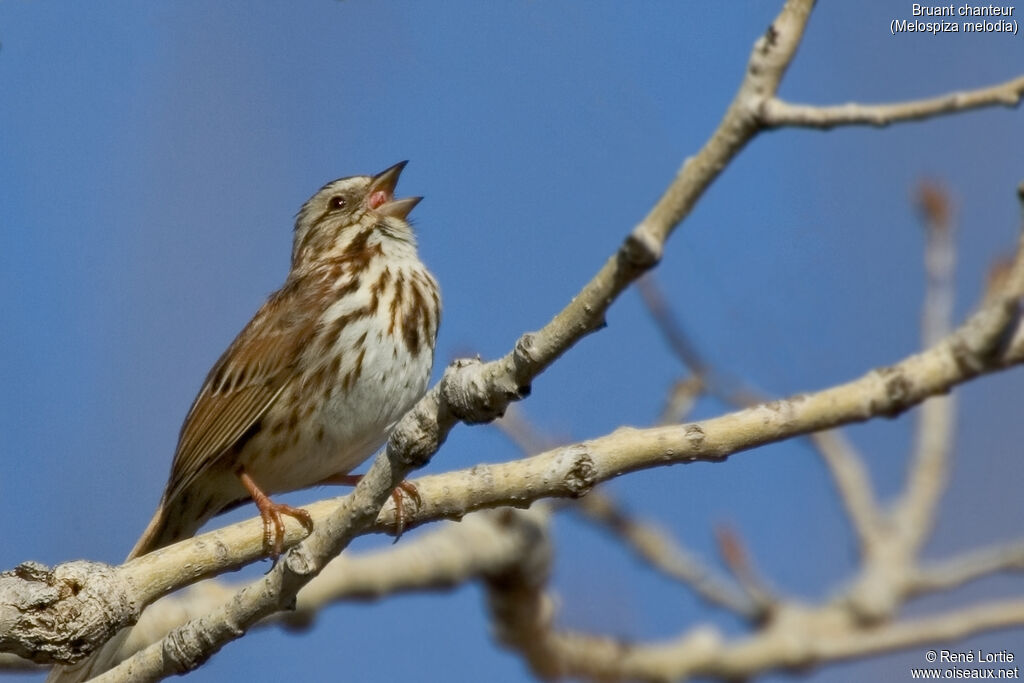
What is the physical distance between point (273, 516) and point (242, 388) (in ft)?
3.92

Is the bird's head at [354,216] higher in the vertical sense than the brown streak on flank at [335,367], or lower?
higher

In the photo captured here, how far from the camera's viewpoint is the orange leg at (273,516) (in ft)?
12.3

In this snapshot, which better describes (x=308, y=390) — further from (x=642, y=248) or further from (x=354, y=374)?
(x=642, y=248)

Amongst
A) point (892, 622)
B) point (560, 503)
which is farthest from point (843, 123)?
point (892, 622)

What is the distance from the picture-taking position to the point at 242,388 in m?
5.09

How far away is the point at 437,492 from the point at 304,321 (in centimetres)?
169

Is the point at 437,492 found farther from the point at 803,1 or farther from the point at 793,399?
the point at 803,1

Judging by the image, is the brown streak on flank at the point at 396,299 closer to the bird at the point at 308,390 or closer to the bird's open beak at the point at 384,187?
the bird at the point at 308,390

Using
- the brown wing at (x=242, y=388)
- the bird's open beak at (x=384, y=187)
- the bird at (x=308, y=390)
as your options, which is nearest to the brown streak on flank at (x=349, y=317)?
the bird at (x=308, y=390)

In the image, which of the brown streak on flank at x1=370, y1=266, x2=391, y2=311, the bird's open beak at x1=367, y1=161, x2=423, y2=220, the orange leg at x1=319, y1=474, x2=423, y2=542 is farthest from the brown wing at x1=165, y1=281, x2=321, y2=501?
the orange leg at x1=319, y1=474, x2=423, y2=542

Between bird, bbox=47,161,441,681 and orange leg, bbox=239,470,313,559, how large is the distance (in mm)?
20

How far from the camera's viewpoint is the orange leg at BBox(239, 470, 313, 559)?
3754mm

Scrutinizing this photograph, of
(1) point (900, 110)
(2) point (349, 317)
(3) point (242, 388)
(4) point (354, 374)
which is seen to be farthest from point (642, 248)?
(3) point (242, 388)

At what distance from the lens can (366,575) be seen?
16.8ft
